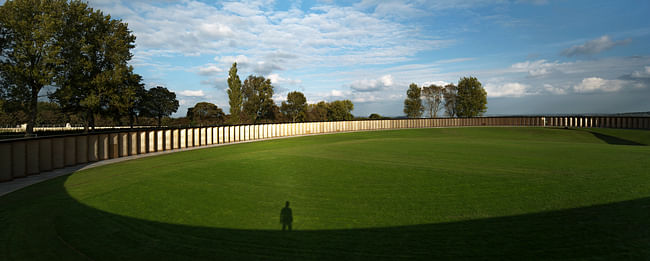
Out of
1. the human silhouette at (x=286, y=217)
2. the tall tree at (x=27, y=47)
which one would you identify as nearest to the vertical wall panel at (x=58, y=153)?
the human silhouette at (x=286, y=217)

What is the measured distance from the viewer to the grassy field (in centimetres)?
573

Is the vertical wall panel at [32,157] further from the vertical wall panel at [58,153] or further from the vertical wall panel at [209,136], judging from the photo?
the vertical wall panel at [209,136]

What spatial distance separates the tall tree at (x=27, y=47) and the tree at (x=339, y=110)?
106 m

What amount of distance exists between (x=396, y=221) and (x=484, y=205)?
2668mm

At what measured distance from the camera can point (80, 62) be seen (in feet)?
138

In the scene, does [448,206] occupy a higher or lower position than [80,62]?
lower

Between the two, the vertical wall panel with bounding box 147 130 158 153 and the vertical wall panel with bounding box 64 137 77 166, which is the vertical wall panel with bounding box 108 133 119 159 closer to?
the vertical wall panel with bounding box 64 137 77 166

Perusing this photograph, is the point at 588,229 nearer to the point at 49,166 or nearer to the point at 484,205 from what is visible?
the point at 484,205

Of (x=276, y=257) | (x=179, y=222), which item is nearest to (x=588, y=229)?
(x=276, y=257)

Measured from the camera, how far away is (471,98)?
97.2 metres

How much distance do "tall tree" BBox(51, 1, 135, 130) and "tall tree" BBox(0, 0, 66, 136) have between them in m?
1.98

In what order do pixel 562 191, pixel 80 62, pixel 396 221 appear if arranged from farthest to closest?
pixel 80 62 < pixel 562 191 < pixel 396 221

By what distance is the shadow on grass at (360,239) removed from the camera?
18.0ft

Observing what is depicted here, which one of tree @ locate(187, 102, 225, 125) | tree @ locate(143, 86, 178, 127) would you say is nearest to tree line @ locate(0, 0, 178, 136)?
tree @ locate(143, 86, 178, 127)
